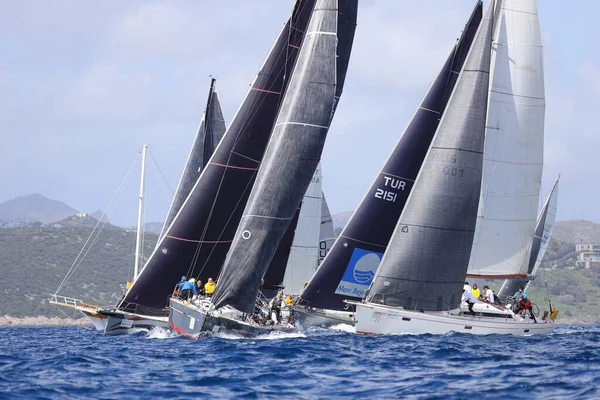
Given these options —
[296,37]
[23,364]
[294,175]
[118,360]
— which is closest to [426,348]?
[294,175]

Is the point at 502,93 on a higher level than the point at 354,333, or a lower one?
higher

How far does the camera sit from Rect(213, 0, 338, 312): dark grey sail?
101 feet

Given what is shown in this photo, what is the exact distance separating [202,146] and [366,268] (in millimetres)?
10201

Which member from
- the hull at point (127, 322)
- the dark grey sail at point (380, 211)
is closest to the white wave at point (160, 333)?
the hull at point (127, 322)

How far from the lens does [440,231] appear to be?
1307 inches

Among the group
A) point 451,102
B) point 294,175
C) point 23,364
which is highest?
point 451,102

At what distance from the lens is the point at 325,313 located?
37375mm

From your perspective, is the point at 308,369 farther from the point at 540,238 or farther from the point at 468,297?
the point at 540,238

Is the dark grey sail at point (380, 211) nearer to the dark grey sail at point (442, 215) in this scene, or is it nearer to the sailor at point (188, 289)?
the dark grey sail at point (442, 215)

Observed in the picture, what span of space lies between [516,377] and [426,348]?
710cm

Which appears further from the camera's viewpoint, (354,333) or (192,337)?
(354,333)

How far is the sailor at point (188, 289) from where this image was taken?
3253 cm

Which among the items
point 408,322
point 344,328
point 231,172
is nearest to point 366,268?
point 344,328

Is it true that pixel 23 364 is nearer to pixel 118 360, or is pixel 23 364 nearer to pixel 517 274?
pixel 118 360
